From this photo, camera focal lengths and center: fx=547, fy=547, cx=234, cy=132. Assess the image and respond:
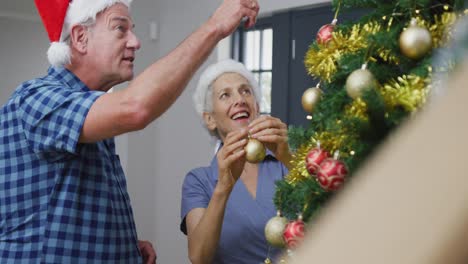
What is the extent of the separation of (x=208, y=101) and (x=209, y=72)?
11cm

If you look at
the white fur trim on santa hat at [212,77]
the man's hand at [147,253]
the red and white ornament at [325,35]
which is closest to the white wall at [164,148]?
the white fur trim on santa hat at [212,77]

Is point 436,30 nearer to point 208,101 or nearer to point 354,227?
point 354,227

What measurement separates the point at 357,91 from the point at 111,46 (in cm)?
90

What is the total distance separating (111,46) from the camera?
1.41m

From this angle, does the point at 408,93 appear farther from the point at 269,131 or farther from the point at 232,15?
the point at 269,131

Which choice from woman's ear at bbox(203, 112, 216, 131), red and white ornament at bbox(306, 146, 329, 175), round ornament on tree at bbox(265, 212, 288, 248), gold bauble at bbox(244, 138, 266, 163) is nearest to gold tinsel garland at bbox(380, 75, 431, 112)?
red and white ornament at bbox(306, 146, 329, 175)

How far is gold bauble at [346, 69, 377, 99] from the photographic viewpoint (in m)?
0.66

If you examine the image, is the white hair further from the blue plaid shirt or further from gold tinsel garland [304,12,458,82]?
gold tinsel garland [304,12,458,82]

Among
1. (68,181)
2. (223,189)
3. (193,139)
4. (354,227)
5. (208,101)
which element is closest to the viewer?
(354,227)

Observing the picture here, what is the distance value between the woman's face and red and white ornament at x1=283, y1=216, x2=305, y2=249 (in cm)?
102

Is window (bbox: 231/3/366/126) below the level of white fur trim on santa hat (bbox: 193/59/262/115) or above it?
above

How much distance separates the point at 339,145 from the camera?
→ 722mm

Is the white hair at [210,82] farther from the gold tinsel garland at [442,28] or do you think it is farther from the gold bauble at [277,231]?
the gold tinsel garland at [442,28]

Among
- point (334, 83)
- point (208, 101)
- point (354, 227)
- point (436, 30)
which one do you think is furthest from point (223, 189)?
point (354, 227)
